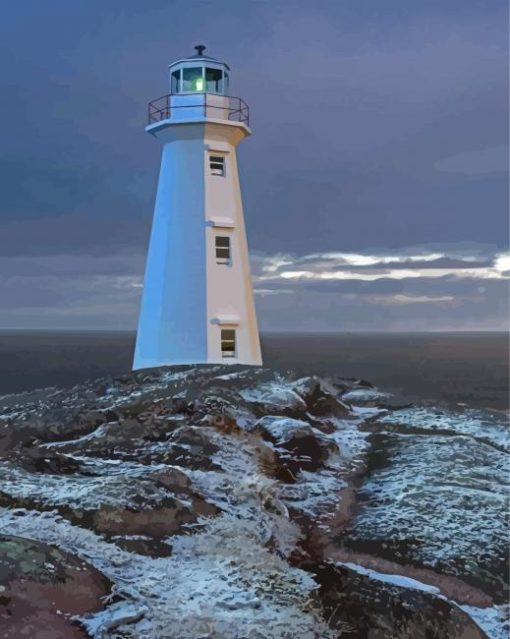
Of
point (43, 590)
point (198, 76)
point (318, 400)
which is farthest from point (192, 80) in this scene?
point (43, 590)

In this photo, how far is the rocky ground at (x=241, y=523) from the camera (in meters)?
9.30

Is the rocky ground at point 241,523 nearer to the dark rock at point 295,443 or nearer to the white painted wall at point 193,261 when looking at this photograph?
the dark rock at point 295,443

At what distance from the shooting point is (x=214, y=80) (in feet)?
90.3

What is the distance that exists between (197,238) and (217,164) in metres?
2.99

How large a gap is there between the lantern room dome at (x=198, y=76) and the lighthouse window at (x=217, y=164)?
234 centimetres

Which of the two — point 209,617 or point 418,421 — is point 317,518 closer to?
point 209,617

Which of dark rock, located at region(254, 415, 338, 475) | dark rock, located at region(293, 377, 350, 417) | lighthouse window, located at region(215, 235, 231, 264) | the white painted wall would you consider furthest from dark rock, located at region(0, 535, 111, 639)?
lighthouse window, located at region(215, 235, 231, 264)

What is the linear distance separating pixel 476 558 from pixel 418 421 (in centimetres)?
979

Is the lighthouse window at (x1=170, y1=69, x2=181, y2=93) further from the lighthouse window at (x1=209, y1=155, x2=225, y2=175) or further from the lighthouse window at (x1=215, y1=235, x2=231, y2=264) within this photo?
the lighthouse window at (x1=215, y1=235, x2=231, y2=264)

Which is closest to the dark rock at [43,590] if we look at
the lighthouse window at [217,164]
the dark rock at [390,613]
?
the dark rock at [390,613]

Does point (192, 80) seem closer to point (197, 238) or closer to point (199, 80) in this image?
point (199, 80)

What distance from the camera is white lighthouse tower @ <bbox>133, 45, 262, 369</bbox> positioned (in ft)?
86.6

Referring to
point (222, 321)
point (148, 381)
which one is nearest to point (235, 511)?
point (148, 381)

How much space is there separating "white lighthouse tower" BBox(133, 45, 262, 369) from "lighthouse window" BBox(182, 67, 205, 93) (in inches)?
1.4
